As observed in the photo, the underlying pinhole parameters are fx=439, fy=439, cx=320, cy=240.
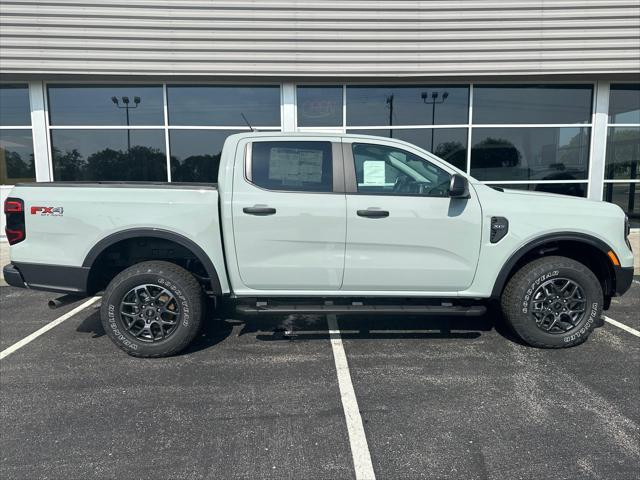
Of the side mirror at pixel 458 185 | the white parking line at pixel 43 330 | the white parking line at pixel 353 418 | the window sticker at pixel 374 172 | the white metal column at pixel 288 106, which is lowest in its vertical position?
the white parking line at pixel 353 418

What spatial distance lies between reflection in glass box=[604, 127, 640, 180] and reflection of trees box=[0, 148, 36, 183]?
1241 centimetres

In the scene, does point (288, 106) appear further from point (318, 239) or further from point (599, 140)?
point (599, 140)

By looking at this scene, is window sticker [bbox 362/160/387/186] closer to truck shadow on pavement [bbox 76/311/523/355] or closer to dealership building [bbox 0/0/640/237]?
truck shadow on pavement [bbox 76/311/523/355]

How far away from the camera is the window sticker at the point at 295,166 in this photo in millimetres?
3941

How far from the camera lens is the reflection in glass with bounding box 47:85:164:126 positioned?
9.08 m

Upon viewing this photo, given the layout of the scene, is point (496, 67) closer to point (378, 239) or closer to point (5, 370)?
point (378, 239)

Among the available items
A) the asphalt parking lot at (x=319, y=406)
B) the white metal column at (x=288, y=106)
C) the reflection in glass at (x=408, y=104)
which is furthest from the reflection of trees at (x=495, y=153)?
the asphalt parking lot at (x=319, y=406)

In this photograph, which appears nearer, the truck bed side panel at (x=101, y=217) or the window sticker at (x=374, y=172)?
the truck bed side panel at (x=101, y=217)

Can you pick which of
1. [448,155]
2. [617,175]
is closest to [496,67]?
[448,155]

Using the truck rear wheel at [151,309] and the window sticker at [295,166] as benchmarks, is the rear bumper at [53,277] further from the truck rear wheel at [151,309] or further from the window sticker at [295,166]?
the window sticker at [295,166]

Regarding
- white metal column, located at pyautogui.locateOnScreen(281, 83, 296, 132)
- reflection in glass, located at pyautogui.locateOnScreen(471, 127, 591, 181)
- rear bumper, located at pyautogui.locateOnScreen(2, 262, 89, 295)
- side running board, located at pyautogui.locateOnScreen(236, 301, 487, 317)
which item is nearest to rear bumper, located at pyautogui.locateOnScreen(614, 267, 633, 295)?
side running board, located at pyautogui.locateOnScreen(236, 301, 487, 317)

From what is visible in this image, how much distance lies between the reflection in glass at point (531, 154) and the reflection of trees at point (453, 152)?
8.5 inches

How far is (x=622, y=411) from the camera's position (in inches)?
119

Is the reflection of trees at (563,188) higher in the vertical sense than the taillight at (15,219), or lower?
higher
